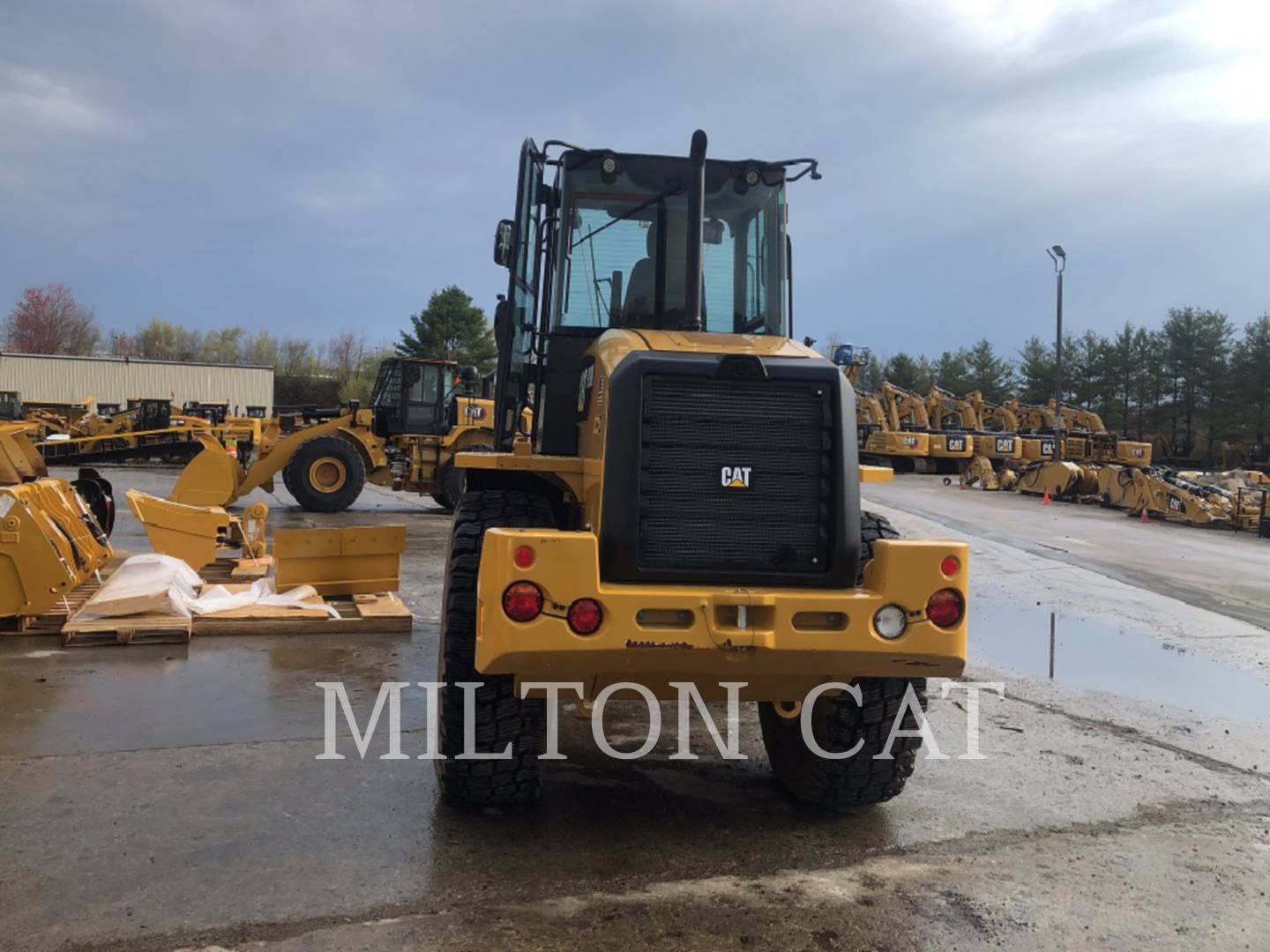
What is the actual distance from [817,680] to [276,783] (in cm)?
241

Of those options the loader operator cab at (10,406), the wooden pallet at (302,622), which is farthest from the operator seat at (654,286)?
the loader operator cab at (10,406)

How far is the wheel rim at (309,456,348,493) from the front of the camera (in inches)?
706

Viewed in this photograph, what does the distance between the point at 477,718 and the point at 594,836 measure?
0.66 meters

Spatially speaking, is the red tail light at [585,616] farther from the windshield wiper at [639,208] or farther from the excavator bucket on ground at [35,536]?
the excavator bucket on ground at [35,536]

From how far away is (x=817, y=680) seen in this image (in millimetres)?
4027

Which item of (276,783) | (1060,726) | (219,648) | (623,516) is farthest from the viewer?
(219,648)

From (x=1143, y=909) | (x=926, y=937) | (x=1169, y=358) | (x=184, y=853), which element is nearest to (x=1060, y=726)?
(x=1143, y=909)

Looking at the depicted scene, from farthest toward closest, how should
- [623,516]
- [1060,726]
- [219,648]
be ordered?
1. [219,648]
2. [1060,726]
3. [623,516]

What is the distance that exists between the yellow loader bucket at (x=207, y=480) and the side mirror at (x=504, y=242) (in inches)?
465

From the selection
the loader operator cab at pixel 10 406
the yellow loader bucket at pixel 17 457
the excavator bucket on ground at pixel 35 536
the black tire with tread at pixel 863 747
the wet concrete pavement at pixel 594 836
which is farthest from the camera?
the loader operator cab at pixel 10 406

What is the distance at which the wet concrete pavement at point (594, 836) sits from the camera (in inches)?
129

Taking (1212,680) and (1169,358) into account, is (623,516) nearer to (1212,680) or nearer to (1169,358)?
(1212,680)

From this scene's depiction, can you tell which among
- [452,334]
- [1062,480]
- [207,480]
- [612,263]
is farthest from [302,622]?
[452,334]

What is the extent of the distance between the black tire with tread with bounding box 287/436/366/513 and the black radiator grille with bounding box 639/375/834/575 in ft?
49.2
